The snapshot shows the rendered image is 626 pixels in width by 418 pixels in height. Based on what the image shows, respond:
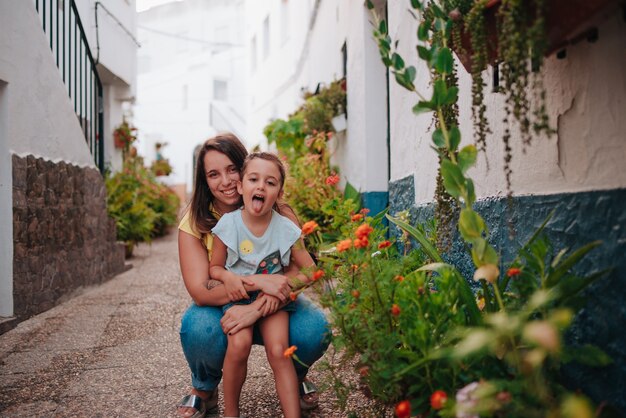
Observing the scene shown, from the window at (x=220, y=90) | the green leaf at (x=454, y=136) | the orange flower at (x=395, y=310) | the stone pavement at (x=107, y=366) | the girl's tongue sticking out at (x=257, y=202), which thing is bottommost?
the stone pavement at (x=107, y=366)

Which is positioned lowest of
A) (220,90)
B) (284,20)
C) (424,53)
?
(424,53)

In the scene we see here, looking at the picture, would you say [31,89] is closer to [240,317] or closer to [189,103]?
[240,317]

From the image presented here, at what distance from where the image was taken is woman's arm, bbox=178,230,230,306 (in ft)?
7.11

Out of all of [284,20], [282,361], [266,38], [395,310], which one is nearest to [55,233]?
[282,361]

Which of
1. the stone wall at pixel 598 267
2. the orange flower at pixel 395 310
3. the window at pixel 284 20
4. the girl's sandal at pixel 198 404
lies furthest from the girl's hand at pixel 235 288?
the window at pixel 284 20

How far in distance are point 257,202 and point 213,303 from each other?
1.37 ft

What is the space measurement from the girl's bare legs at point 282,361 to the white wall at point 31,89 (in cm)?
248

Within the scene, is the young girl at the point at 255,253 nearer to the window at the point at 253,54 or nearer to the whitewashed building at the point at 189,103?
the window at the point at 253,54

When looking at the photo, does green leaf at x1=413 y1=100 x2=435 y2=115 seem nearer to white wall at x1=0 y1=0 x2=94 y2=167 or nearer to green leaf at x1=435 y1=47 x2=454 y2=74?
green leaf at x1=435 y1=47 x2=454 y2=74

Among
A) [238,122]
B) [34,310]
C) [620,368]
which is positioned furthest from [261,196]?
[238,122]

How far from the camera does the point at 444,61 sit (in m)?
1.58

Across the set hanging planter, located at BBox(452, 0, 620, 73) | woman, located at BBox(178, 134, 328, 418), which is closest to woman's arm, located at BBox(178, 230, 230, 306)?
woman, located at BBox(178, 134, 328, 418)

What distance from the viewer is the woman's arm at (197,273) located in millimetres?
2166

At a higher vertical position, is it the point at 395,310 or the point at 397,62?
the point at 397,62
